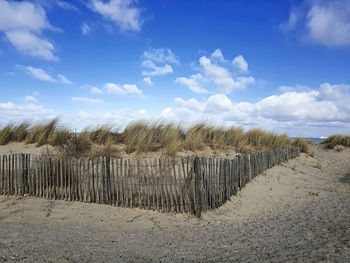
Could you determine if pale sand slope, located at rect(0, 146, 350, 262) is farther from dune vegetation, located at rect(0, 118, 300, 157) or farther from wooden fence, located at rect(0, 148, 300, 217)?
dune vegetation, located at rect(0, 118, 300, 157)

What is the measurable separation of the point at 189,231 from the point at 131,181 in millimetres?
2016

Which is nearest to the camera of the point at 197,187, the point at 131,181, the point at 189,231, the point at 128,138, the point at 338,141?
the point at 189,231

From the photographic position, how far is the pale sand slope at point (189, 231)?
3.92 meters

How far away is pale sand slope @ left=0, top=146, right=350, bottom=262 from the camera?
3918 mm

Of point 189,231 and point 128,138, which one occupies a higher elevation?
point 128,138

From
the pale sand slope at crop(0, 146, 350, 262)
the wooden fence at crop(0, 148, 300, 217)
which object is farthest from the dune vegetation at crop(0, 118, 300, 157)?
the pale sand slope at crop(0, 146, 350, 262)

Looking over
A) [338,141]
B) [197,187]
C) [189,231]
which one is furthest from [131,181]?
[338,141]

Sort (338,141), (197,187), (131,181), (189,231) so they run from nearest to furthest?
(189,231) → (197,187) → (131,181) → (338,141)

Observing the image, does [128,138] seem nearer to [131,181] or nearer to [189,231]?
[131,181]

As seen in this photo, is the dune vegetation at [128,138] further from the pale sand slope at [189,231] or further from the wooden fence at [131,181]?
the pale sand slope at [189,231]

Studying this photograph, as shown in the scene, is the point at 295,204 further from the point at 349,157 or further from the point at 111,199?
the point at 349,157

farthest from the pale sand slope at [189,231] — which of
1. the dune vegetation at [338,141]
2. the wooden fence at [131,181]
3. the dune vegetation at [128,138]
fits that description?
the dune vegetation at [338,141]

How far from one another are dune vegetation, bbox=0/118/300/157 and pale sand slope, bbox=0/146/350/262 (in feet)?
9.86

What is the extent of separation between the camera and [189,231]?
5.67 meters
